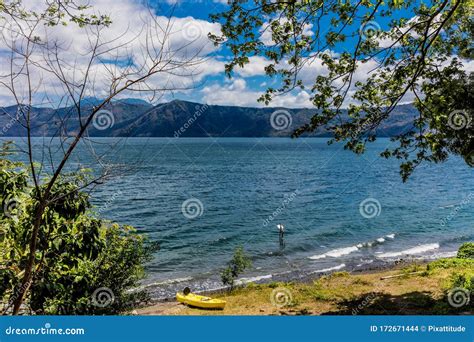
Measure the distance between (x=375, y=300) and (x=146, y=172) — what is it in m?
83.4

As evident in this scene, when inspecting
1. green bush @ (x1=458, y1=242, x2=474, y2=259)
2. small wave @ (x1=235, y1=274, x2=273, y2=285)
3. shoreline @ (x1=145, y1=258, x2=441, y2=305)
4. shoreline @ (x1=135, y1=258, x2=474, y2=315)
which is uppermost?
green bush @ (x1=458, y1=242, x2=474, y2=259)

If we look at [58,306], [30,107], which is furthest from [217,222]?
[30,107]

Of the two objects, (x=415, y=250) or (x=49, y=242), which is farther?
(x=415, y=250)

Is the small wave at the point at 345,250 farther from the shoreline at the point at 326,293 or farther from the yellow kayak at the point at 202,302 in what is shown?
the yellow kayak at the point at 202,302

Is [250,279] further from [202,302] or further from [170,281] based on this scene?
[202,302]

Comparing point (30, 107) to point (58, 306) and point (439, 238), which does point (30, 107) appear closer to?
point (58, 306)

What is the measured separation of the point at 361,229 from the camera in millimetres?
46031

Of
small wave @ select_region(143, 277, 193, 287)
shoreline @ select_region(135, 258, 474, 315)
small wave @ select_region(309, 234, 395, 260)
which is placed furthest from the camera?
small wave @ select_region(309, 234, 395, 260)

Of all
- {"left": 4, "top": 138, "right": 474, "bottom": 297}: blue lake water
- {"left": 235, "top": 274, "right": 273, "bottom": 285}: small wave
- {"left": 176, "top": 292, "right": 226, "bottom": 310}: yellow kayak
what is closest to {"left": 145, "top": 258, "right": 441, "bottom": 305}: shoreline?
{"left": 235, "top": 274, "right": 273, "bottom": 285}: small wave

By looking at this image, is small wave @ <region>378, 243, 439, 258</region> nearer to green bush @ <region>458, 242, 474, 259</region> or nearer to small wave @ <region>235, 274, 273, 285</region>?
green bush @ <region>458, 242, 474, 259</region>

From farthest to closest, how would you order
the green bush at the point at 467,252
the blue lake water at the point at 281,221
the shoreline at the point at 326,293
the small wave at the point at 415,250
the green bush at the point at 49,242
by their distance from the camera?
the small wave at the point at 415,250, the blue lake water at the point at 281,221, the green bush at the point at 467,252, the shoreline at the point at 326,293, the green bush at the point at 49,242

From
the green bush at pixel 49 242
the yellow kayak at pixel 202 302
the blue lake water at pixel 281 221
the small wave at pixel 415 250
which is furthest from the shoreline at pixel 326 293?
the green bush at pixel 49 242

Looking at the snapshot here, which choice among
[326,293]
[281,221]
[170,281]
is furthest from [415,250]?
[170,281]

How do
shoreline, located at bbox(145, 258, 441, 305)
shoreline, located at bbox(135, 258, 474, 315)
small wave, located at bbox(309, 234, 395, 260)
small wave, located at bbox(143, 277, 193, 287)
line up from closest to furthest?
shoreline, located at bbox(135, 258, 474, 315)
shoreline, located at bbox(145, 258, 441, 305)
small wave, located at bbox(143, 277, 193, 287)
small wave, located at bbox(309, 234, 395, 260)
